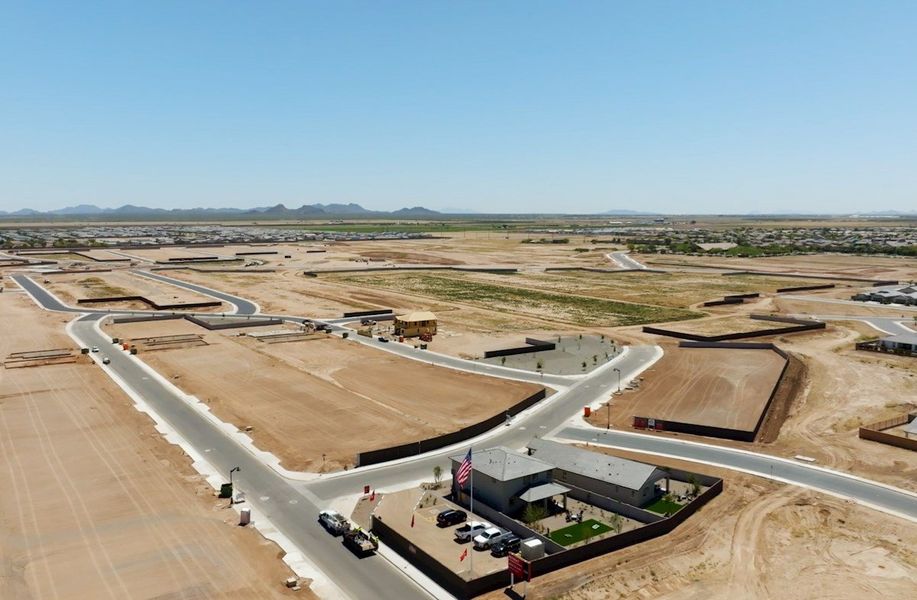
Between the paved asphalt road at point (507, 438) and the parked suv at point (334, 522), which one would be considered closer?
the parked suv at point (334, 522)

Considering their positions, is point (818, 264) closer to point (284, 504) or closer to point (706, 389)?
point (706, 389)

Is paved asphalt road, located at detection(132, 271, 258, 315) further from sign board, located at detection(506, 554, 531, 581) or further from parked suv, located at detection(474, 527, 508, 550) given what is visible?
sign board, located at detection(506, 554, 531, 581)

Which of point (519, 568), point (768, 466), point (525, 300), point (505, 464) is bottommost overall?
point (768, 466)

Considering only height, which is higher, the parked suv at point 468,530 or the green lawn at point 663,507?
the parked suv at point 468,530

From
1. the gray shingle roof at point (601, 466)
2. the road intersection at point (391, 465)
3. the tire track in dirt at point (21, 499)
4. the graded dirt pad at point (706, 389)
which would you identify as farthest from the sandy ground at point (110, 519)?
the graded dirt pad at point (706, 389)

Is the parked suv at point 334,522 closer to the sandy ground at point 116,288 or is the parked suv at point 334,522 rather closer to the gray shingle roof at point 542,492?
the gray shingle roof at point 542,492

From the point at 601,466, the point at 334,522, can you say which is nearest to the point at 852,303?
the point at 601,466

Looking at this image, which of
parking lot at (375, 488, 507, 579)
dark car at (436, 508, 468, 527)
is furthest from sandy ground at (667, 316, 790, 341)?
dark car at (436, 508, 468, 527)
